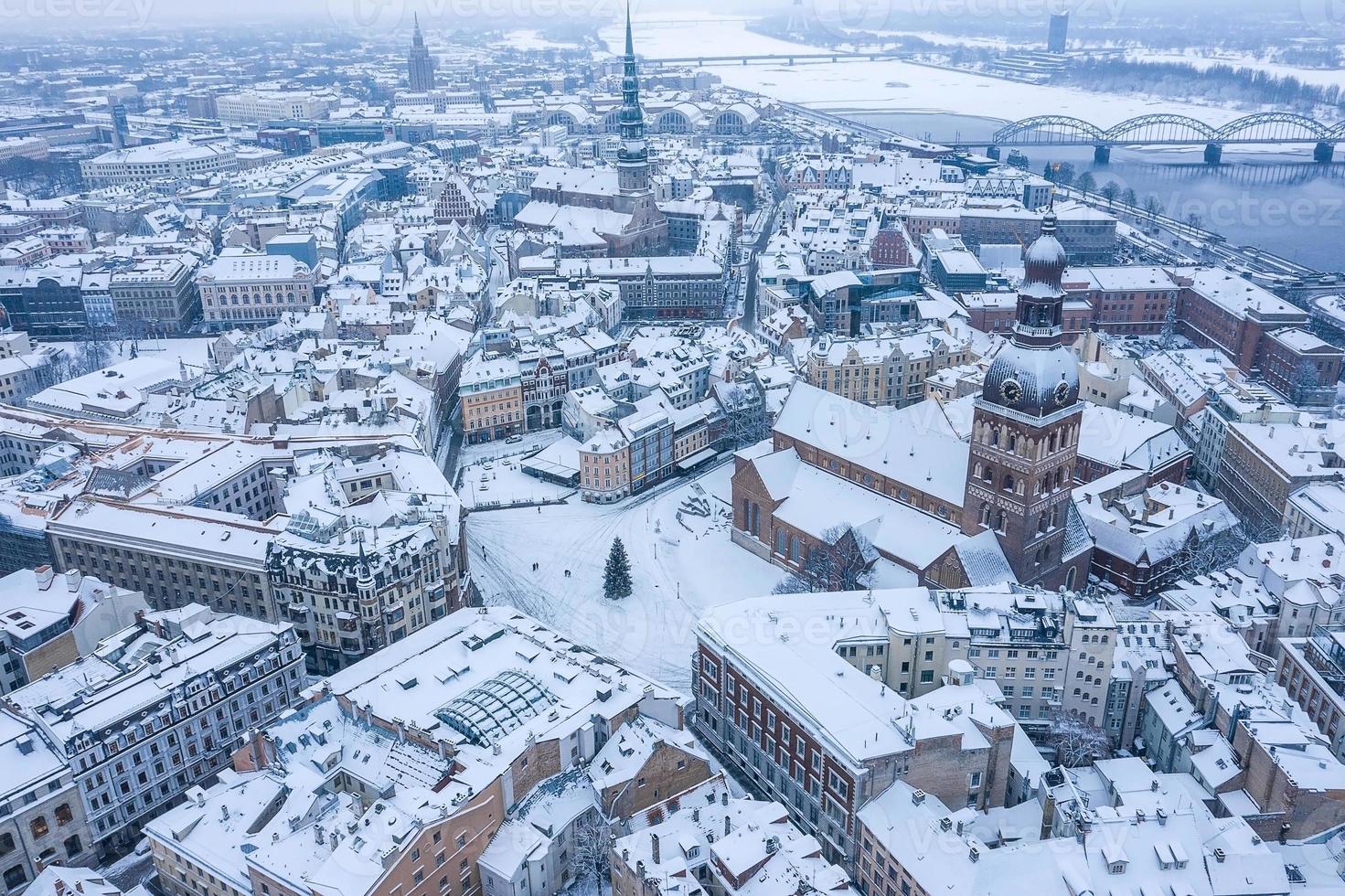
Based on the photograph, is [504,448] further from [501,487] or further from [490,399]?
[501,487]

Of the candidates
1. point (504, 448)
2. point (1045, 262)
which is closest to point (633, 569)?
point (504, 448)

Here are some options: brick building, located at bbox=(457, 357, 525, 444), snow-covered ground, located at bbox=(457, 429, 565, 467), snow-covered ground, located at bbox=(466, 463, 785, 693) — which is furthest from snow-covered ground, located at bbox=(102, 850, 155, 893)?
brick building, located at bbox=(457, 357, 525, 444)

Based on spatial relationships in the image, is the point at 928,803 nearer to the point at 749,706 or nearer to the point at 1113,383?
the point at 749,706

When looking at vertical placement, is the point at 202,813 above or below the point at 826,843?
above

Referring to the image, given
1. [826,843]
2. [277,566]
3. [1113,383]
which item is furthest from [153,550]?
[1113,383]

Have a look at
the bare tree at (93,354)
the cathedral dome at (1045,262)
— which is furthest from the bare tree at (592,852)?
the bare tree at (93,354)

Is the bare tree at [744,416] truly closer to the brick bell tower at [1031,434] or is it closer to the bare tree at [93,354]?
the brick bell tower at [1031,434]

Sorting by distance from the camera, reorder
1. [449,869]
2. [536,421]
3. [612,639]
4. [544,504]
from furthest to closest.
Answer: [536,421]
[544,504]
[612,639]
[449,869]

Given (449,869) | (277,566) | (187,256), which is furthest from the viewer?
(187,256)
